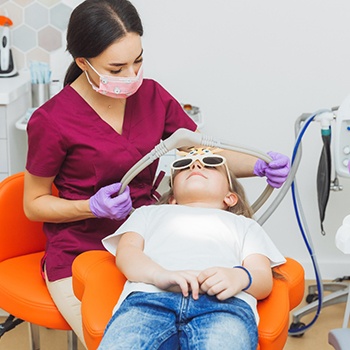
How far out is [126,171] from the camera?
1870 millimetres

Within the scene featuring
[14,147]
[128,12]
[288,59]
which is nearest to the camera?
[128,12]

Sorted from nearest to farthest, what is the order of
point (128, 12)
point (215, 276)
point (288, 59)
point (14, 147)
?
point (215, 276), point (128, 12), point (14, 147), point (288, 59)

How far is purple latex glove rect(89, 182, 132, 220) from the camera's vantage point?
1.72 m

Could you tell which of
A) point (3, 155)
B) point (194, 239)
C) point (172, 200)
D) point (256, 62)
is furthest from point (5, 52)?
point (194, 239)

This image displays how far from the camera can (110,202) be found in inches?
67.7

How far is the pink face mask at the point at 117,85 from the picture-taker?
70.6 inches

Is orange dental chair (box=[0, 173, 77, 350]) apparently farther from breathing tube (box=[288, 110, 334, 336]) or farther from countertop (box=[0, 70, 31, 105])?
breathing tube (box=[288, 110, 334, 336])

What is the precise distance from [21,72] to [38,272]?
119 cm

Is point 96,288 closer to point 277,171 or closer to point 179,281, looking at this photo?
point 179,281

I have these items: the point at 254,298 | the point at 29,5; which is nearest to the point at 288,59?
the point at 29,5

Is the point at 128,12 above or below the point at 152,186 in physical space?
above

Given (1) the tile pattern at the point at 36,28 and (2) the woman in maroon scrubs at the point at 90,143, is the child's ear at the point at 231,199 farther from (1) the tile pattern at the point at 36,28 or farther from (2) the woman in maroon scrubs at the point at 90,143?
(1) the tile pattern at the point at 36,28

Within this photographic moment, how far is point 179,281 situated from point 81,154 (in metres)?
0.51

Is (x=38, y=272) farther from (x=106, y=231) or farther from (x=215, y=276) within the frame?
(x=215, y=276)
